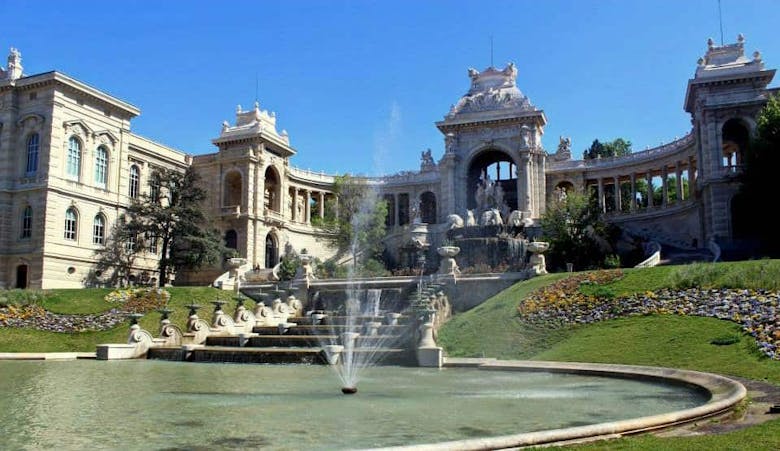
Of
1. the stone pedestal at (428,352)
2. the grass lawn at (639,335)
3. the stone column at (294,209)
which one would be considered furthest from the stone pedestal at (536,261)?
the stone column at (294,209)

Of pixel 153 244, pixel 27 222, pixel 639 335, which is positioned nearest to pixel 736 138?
pixel 639 335

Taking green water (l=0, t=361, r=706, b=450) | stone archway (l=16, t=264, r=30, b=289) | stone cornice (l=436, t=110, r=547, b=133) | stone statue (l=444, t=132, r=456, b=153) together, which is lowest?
green water (l=0, t=361, r=706, b=450)

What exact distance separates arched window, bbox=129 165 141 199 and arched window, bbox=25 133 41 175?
32.0ft

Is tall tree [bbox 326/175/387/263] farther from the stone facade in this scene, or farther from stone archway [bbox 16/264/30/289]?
stone archway [bbox 16/264/30/289]

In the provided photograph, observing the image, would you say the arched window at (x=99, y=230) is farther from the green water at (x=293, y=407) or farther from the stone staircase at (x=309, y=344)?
the green water at (x=293, y=407)

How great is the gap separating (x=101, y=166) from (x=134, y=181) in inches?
226

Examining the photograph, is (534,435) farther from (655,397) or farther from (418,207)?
(418,207)

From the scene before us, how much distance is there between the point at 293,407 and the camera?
12703 mm

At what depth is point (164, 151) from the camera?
210 feet

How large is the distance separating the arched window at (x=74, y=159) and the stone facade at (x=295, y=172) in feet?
0.33

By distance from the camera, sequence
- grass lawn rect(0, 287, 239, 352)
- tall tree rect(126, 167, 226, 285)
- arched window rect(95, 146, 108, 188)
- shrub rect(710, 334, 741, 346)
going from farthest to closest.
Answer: arched window rect(95, 146, 108, 188) → tall tree rect(126, 167, 226, 285) → grass lawn rect(0, 287, 239, 352) → shrub rect(710, 334, 741, 346)

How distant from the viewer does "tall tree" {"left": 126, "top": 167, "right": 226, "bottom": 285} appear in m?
50.6

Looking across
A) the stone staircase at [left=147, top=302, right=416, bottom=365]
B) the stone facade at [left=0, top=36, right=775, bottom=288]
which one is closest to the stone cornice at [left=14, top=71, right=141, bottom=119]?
the stone facade at [left=0, top=36, right=775, bottom=288]

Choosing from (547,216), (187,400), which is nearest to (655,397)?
(187,400)
